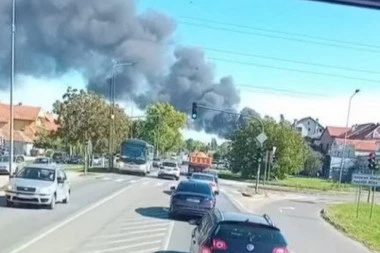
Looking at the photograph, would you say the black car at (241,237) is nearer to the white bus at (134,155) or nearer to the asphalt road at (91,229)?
the asphalt road at (91,229)

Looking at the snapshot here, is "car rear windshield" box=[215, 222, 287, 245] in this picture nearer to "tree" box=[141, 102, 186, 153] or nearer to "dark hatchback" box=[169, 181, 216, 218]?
"dark hatchback" box=[169, 181, 216, 218]

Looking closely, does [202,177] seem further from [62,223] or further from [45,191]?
[62,223]

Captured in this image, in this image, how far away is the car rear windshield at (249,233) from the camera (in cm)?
1039

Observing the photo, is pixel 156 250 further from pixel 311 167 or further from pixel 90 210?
pixel 311 167

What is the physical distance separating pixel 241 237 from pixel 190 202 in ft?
42.5

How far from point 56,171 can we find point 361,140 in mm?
106213

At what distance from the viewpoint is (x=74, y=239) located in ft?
50.8

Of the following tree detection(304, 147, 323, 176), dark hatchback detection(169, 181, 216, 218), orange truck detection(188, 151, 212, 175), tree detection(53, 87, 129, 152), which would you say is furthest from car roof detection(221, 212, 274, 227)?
tree detection(304, 147, 323, 176)

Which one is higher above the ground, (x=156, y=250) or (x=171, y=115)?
(x=171, y=115)

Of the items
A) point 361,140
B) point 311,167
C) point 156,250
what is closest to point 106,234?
point 156,250

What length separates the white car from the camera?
59.7 m

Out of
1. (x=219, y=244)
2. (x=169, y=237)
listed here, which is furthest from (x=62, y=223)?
(x=219, y=244)

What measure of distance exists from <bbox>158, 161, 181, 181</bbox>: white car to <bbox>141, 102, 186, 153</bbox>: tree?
67481mm

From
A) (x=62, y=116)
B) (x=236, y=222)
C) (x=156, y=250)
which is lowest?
(x=156, y=250)
